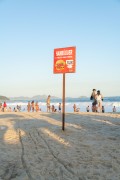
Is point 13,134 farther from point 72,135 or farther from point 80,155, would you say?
point 80,155

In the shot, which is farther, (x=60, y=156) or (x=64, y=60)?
(x=64, y=60)

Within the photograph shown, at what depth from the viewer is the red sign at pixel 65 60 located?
1224cm

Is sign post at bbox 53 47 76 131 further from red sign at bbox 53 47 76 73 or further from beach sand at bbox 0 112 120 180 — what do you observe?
beach sand at bbox 0 112 120 180

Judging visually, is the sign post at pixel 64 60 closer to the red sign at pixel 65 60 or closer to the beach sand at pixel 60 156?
the red sign at pixel 65 60

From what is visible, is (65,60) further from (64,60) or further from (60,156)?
(60,156)

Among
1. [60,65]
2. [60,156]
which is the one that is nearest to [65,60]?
[60,65]

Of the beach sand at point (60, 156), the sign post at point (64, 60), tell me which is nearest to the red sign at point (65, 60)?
the sign post at point (64, 60)


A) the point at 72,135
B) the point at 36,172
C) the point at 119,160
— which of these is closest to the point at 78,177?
the point at 36,172

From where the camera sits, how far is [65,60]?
12359 mm

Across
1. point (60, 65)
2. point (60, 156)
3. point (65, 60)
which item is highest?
point (65, 60)

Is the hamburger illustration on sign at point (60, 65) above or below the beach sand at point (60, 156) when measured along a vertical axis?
above

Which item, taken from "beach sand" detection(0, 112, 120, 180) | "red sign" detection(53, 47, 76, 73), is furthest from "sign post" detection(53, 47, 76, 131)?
"beach sand" detection(0, 112, 120, 180)

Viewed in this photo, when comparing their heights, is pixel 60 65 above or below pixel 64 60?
below

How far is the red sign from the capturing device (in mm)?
12244
